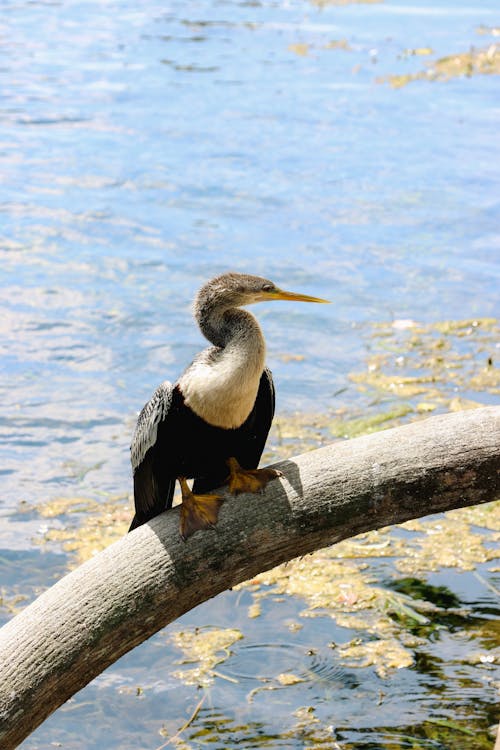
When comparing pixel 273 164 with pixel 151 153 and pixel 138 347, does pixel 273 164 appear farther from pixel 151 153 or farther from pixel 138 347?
pixel 138 347

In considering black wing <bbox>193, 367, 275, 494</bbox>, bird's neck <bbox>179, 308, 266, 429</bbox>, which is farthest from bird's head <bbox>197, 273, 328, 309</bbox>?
black wing <bbox>193, 367, 275, 494</bbox>

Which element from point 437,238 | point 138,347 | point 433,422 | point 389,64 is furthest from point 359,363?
point 389,64

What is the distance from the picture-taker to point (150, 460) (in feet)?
11.6

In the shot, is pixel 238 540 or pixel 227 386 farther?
pixel 227 386

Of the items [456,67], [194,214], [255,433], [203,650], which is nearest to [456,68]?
[456,67]

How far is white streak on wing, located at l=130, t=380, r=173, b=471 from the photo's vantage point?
3406 mm

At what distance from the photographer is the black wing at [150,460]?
11.2ft

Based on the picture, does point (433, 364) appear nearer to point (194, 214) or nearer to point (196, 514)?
point (194, 214)

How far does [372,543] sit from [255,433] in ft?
6.92

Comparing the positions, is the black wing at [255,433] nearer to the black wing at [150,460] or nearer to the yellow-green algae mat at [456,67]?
the black wing at [150,460]

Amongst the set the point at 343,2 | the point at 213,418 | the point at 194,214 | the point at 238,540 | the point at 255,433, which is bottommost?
the point at 194,214

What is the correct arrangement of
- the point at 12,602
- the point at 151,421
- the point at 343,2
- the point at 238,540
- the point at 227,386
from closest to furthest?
the point at 238,540, the point at 227,386, the point at 151,421, the point at 12,602, the point at 343,2

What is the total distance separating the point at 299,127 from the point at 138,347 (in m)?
5.41

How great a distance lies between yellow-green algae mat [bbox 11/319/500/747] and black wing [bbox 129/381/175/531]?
1146 mm
